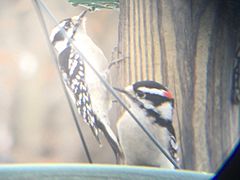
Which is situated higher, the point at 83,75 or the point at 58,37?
the point at 58,37

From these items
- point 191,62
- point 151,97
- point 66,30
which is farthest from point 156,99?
point 66,30

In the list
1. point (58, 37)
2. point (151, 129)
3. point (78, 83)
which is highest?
point (58, 37)

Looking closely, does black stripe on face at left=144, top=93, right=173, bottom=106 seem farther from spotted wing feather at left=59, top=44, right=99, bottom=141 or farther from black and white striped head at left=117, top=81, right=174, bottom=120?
spotted wing feather at left=59, top=44, right=99, bottom=141

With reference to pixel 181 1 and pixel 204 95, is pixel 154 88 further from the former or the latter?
pixel 181 1

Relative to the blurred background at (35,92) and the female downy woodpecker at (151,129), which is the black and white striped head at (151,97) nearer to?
the female downy woodpecker at (151,129)

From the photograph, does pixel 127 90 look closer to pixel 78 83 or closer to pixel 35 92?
pixel 78 83

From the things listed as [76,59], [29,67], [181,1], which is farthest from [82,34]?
[181,1]

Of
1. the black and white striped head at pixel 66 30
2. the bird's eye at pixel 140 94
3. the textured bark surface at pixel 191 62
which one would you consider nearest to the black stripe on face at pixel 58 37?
the black and white striped head at pixel 66 30
